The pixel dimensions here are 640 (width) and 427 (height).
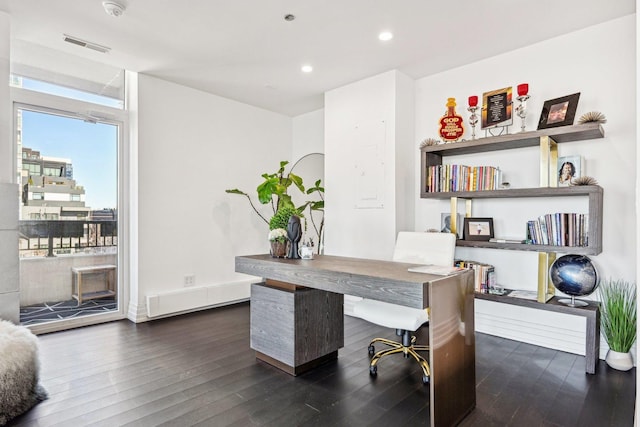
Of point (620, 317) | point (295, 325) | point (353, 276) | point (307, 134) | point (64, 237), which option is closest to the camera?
point (353, 276)

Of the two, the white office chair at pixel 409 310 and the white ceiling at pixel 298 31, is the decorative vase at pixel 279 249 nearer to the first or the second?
the white office chair at pixel 409 310

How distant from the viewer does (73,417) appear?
6.66 feet

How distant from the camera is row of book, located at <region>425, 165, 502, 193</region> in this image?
3.26 m

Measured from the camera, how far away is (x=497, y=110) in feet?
10.9

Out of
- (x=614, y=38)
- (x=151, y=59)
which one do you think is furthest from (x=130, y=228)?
(x=614, y=38)

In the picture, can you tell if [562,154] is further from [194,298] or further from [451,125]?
[194,298]

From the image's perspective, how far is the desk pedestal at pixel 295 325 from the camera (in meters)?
2.53

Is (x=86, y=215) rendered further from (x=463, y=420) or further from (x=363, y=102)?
(x=463, y=420)

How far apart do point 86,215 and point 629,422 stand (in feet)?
15.8

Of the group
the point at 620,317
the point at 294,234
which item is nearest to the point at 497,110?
the point at 620,317

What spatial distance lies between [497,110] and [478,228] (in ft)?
3.71

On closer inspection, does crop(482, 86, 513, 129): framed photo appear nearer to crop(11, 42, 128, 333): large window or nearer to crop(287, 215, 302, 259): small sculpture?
crop(287, 215, 302, 259): small sculpture

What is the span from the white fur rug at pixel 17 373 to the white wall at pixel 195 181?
1672mm

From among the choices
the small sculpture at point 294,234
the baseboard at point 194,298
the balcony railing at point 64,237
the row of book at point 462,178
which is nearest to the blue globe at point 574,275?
the row of book at point 462,178
